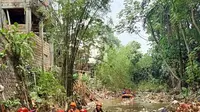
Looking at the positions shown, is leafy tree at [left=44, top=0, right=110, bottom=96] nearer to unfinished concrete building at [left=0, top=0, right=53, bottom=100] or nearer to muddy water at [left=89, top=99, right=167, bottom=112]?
unfinished concrete building at [left=0, top=0, right=53, bottom=100]

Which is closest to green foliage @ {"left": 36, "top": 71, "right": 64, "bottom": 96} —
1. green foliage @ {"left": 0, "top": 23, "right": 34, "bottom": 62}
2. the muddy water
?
green foliage @ {"left": 0, "top": 23, "right": 34, "bottom": 62}

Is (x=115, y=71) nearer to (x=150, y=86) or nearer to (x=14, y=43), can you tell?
(x=150, y=86)

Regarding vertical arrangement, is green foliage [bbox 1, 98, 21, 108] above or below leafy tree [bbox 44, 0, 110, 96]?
below

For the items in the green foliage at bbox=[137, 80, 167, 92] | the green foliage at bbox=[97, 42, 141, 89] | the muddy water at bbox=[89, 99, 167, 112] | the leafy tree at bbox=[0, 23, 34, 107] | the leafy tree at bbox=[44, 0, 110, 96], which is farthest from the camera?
the green foliage at bbox=[97, 42, 141, 89]

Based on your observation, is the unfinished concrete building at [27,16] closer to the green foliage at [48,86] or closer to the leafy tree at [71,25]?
the leafy tree at [71,25]

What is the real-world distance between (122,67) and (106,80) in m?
1.93

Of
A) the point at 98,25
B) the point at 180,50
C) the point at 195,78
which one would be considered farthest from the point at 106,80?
the point at 98,25

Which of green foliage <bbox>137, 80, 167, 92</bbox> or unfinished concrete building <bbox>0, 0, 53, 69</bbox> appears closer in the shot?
unfinished concrete building <bbox>0, 0, 53, 69</bbox>

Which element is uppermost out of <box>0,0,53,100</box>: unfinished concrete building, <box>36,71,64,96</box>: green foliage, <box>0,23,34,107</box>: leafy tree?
<box>0,0,53,100</box>: unfinished concrete building

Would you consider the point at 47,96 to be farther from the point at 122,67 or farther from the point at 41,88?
the point at 122,67

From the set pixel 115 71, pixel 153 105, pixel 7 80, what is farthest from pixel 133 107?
pixel 115 71

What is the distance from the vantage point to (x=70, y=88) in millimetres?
13180

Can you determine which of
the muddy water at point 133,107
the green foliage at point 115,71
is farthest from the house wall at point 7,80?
the green foliage at point 115,71

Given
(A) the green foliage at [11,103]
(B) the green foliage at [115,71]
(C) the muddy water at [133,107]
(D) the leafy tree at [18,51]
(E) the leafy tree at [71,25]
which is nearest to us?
(A) the green foliage at [11,103]
